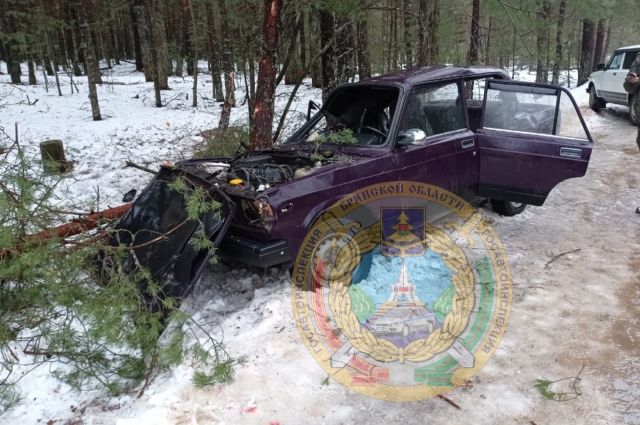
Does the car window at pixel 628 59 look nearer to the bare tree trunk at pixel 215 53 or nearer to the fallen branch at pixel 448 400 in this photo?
the bare tree trunk at pixel 215 53

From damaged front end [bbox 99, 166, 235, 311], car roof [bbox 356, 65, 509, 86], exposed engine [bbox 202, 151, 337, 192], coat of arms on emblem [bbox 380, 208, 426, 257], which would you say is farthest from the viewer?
car roof [bbox 356, 65, 509, 86]

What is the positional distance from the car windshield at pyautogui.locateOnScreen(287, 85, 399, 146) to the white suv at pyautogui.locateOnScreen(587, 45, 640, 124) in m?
9.03

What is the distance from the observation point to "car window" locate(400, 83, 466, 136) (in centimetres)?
490

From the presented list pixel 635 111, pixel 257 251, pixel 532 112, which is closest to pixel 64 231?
pixel 257 251

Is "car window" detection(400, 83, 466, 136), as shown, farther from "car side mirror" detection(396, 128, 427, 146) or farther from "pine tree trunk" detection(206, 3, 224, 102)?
"pine tree trunk" detection(206, 3, 224, 102)

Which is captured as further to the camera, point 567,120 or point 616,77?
point 616,77

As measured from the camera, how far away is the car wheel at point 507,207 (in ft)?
19.9

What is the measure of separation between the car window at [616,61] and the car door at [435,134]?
9.62 metres

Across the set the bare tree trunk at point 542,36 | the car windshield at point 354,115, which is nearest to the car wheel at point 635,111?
the car windshield at point 354,115

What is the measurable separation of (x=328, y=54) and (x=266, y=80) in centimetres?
235

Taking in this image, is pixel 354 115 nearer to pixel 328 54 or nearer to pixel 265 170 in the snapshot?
pixel 265 170

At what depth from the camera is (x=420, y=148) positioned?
4.86 m

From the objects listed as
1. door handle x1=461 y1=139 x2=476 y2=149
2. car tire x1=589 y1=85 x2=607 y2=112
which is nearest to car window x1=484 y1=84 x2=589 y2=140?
door handle x1=461 y1=139 x2=476 y2=149

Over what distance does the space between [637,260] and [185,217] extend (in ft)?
15.0
